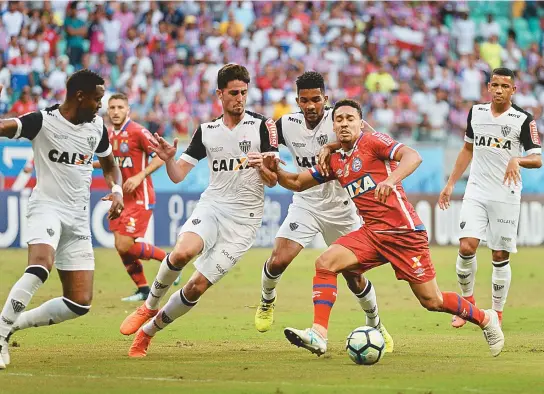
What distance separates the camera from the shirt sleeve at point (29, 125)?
895 centimetres

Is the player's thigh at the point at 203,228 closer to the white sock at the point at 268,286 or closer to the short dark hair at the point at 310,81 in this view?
the white sock at the point at 268,286

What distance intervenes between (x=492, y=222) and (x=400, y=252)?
135 inches

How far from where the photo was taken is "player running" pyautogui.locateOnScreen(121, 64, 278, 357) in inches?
389

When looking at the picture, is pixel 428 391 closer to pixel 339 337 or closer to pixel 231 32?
pixel 339 337

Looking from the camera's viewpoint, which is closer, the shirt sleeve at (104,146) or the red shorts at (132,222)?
the shirt sleeve at (104,146)

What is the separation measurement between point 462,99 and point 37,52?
11.0 meters

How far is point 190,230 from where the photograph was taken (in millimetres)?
9914

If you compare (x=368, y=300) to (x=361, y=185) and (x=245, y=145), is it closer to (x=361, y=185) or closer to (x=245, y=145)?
(x=361, y=185)

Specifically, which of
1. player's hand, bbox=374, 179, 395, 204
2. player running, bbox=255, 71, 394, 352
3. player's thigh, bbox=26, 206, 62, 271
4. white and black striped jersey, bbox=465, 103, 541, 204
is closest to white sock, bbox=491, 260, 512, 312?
white and black striped jersey, bbox=465, 103, 541, 204

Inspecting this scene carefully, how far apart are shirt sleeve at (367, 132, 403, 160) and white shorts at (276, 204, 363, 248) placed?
1721 mm

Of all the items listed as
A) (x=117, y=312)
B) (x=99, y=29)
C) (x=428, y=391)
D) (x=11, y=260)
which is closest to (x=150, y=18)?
(x=99, y=29)

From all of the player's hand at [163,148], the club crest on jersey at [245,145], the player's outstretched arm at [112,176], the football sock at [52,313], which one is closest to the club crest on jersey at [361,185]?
the club crest on jersey at [245,145]

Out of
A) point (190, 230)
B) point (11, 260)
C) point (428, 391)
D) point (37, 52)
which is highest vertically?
point (37, 52)

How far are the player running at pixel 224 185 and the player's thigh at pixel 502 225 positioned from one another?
10.6ft
